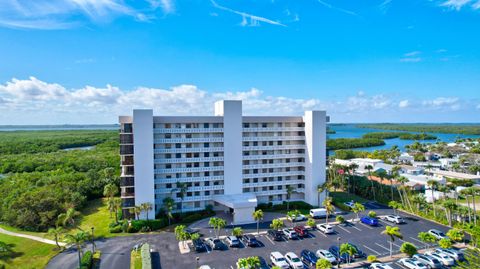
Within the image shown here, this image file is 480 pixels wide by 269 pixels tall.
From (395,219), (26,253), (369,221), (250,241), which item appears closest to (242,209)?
(250,241)

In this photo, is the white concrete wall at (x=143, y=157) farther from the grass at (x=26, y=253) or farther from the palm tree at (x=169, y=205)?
the grass at (x=26, y=253)

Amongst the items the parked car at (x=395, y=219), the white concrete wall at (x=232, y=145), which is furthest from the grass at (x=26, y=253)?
the parked car at (x=395, y=219)

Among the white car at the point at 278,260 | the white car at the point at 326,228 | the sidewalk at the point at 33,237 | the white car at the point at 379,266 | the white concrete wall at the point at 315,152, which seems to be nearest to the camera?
the white car at the point at 379,266

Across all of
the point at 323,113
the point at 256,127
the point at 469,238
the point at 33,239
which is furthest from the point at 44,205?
the point at 469,238

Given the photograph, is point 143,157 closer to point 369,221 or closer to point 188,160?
point 188,160

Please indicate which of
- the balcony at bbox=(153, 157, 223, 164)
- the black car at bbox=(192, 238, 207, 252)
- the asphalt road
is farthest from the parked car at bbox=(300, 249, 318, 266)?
the balcony at bbox=(153, 157, 223, 164)

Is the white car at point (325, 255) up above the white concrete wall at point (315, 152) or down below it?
below

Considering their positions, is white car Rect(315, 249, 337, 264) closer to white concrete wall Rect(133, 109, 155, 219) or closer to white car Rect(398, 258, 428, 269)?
white car Rect(398, 258, 428, 269)
